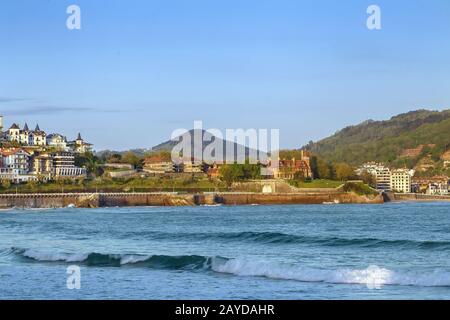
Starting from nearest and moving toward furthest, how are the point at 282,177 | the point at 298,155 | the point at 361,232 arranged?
the point at 361,232
the point at 282,177
the point at 298,155

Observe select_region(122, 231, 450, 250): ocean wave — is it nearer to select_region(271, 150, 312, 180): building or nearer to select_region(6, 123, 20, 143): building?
select_region(271, 150, 312, 180): building

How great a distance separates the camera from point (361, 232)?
42.9 meters

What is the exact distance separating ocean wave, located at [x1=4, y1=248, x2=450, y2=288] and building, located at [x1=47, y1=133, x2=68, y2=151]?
134 meters

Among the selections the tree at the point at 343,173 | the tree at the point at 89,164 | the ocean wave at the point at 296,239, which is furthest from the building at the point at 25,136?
the ocean wave at the point at 296,239

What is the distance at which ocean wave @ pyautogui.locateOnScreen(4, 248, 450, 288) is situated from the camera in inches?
827

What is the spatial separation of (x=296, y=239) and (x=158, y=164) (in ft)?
415

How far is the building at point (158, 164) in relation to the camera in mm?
156150

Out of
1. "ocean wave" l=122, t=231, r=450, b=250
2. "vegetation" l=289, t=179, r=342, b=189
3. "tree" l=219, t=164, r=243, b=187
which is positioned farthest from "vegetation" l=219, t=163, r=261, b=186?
"ocean wave" l=122, t=231, r=450, b=250

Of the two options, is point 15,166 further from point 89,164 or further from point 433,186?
point 433,186

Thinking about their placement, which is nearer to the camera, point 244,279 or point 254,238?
point 244,279

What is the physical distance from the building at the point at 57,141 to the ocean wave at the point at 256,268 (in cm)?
13443
